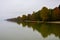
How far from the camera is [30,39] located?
8.82 m

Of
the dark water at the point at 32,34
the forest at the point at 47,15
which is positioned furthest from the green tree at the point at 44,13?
the dark water at the point at 32,34

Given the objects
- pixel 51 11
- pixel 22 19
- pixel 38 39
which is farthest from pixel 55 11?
pixel 38 39

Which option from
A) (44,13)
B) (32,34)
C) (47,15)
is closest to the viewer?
(32,34)

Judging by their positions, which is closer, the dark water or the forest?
the dark water

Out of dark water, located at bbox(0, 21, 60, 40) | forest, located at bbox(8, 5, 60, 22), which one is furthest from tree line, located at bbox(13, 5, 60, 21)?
dark water, located at bbox(0, 21, 60, 40)

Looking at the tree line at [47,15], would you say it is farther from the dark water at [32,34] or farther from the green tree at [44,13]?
the dark water at [32,34]

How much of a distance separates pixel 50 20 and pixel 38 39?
52.9 ft

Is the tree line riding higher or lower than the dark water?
higher

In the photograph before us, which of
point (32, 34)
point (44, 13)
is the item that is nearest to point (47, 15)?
point (44, 13)

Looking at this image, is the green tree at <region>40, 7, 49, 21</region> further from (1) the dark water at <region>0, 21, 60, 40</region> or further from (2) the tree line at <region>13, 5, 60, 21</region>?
(1) the dark water at <region>0, 21, 60, 40</region>

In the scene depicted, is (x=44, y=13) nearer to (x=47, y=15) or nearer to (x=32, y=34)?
(x=47, y=15)

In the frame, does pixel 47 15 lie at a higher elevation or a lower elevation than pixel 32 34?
higher

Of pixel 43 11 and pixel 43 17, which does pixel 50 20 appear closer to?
pixel 43 17

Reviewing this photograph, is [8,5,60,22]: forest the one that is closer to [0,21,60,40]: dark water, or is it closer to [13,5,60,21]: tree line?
[13,5,60,21]: tree line
